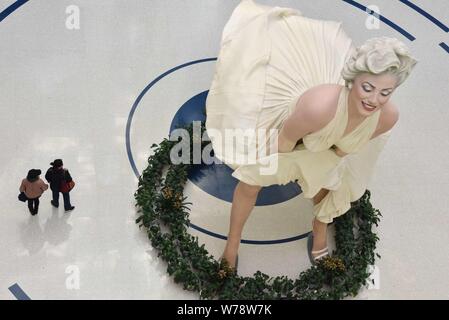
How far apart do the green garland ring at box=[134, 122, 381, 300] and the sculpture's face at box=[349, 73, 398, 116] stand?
1.73 metres

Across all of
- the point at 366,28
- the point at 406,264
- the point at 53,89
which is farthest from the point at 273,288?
the point at 366,28

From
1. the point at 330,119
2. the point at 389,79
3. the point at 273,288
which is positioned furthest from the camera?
the point at 273,288

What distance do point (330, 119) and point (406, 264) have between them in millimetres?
2104

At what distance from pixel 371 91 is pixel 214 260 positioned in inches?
80.1

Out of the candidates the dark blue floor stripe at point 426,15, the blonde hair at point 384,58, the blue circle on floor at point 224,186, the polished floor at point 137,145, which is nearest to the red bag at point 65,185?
the polished floor at point 137,145

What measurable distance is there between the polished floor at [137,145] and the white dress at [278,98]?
3.29 ft

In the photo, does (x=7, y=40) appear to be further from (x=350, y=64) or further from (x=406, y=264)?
(x=406, y=264)

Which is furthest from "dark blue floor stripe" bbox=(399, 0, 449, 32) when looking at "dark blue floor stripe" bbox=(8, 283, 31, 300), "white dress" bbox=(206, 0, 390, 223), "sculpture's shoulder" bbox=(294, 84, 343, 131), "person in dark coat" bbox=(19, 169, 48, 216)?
"dark blue floor stripe" bbox=(8, 283, 31, 300)

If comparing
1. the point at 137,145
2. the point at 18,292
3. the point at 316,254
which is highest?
the point at 137,145

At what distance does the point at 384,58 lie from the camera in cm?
281

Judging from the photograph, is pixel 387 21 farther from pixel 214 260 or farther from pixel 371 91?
pixel 371 91

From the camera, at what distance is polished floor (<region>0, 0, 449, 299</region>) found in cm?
451

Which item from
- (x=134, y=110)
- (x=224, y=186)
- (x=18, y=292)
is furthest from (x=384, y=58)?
(x=18, y=292)

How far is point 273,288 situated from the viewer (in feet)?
14.1
